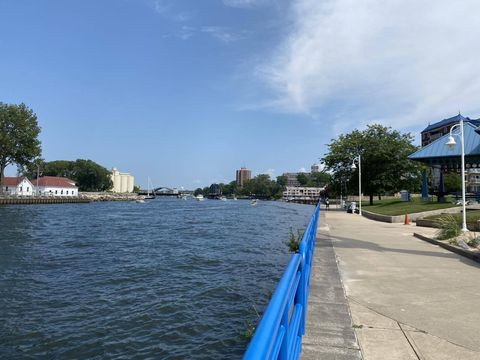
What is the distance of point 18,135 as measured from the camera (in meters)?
84.2

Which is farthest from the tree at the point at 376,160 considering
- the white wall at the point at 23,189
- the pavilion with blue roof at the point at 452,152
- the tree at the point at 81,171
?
the tree at the point at 81,171

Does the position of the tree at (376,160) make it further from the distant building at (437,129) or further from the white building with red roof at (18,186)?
the white building with red roof at (18,186)

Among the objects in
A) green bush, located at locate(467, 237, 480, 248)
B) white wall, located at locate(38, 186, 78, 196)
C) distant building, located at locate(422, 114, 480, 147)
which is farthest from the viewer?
white wall, located at locate(38, 186, 78, 196)

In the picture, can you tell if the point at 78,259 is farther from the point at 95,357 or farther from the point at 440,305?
the point at 440,305

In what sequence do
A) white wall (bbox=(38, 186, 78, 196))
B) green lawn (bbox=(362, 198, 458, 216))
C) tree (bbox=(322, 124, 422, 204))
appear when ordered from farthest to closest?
white wall (bbox=(38, 186, 78, 196))
tree (bbox=(322, 124, 422, 204))
green lawn (bbox=(362, 198, 458, 216))

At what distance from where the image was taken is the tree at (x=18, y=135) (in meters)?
83.0

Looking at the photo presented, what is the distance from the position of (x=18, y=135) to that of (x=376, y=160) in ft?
229

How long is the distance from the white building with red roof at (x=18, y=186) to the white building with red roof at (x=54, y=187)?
9.02 feet

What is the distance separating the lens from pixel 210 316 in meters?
8.82

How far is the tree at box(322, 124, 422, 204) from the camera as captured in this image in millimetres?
57438

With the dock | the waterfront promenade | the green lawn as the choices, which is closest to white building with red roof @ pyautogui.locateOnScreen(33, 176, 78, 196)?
the dock

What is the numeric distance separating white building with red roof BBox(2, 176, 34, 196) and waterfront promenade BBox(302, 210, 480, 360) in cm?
12368

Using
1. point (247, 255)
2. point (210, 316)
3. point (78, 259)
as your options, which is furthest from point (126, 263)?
point (210, 316)

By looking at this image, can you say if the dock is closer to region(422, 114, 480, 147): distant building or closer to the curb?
the curb
